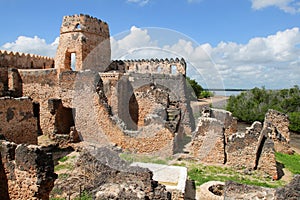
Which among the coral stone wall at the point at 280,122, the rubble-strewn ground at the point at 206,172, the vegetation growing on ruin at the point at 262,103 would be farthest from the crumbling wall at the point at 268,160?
the vegetation growing on ruin at the point at 262,103

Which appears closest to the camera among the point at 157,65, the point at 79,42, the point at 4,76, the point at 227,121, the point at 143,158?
the point at 143,158

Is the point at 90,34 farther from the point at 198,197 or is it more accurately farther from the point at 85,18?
the point at 198,197

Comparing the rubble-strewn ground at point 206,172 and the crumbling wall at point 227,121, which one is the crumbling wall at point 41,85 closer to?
the rubble-strewn ground at point 206,172

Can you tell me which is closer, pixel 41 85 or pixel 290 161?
pixel 290 161

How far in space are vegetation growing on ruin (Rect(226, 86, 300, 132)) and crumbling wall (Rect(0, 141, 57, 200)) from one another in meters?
27.1

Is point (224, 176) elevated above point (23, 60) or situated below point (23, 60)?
below

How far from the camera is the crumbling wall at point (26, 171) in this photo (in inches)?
235

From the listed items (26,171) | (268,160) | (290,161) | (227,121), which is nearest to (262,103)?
(290,161)

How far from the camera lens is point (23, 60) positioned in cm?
1802

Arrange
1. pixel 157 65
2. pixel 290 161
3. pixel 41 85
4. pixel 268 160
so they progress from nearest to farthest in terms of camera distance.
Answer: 1. pixel 268 160
2. pixel 290 161
3. pixel 41 85
4. pixel 157 65

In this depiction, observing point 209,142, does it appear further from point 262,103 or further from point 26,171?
point 262,103

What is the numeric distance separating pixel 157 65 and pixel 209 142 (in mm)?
13763

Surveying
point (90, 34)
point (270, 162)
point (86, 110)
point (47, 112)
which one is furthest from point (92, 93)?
point (270, 162)

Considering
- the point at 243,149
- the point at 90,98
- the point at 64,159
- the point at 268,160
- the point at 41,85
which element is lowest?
the point at 64,159
